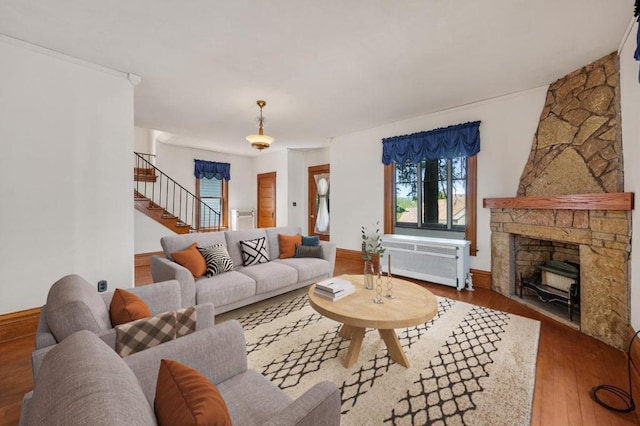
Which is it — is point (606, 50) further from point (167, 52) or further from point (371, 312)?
point (167, 52)

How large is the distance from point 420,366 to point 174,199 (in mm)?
6729

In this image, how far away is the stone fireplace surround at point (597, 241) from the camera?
2309 mm

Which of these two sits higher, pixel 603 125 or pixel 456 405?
pixel 603 125

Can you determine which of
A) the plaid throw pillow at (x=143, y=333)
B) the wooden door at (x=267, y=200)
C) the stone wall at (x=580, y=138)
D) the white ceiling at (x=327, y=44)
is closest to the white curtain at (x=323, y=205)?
the wooden door at (x=267, y=200)

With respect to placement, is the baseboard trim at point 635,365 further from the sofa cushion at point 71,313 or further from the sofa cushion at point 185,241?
the sofa cushion at point 185,241

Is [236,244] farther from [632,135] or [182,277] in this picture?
[632,135]

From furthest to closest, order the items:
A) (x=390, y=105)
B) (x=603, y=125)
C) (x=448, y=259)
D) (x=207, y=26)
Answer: (x=390, y=105)
(x=448, y=259)
(x=603, y=125)
(x=207, y=26)

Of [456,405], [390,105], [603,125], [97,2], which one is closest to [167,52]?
[97,2]

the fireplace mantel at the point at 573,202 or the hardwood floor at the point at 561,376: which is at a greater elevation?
the fireplace mantel at the point at 573,202

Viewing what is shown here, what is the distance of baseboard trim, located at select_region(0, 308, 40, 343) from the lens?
96.3 inches

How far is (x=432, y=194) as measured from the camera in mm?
4523

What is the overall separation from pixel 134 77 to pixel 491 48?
12.5 ft

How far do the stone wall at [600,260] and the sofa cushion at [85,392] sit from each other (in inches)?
136

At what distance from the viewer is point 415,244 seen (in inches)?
162
